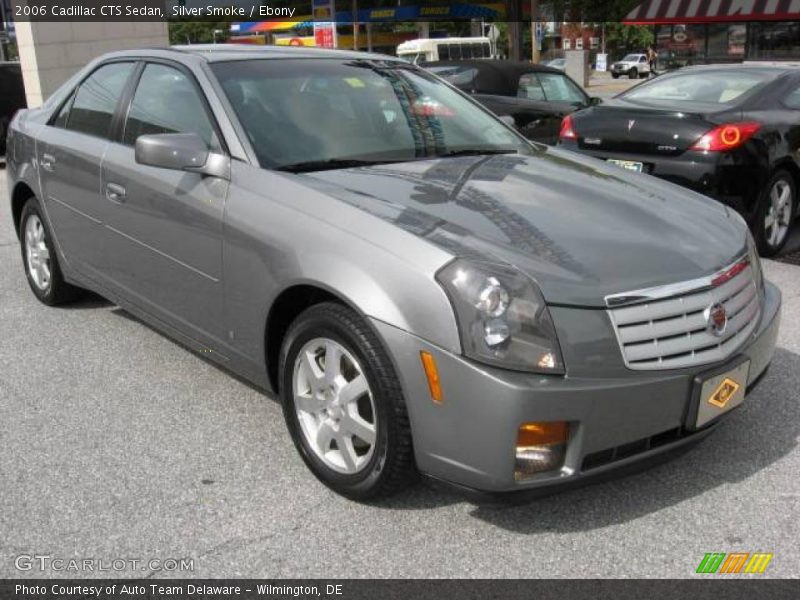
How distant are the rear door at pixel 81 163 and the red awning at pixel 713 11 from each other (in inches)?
717

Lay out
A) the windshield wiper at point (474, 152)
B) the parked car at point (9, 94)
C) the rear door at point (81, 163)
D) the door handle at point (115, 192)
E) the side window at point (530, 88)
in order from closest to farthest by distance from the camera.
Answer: the windshield wiper at point (474, 152) < the door handle at point (115, 192) < the rear door at point (81, 163) < the side window at point (530, 88) < the parked car at point (9, 94)

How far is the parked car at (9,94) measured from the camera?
1470cm

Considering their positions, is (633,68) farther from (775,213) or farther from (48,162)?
(48,162)

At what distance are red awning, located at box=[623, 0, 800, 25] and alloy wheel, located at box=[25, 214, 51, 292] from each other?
18293 millimetres

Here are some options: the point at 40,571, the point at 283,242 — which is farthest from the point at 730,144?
the point at 40,571

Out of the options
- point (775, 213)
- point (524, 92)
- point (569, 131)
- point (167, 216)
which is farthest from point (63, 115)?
point (524, 92)

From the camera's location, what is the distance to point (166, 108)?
396 centimetres

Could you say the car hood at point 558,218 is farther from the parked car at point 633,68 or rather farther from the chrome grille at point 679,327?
the parked car at point 633,68

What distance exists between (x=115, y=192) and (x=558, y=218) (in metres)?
2.21

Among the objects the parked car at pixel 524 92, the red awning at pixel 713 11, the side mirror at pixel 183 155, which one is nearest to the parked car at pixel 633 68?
the red awning at pixel 713 11

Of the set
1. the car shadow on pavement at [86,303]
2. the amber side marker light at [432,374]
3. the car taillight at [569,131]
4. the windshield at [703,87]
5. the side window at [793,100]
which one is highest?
the windshield at [703,87]

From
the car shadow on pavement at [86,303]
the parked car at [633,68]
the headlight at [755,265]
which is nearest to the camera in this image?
the headlight at [755,265]

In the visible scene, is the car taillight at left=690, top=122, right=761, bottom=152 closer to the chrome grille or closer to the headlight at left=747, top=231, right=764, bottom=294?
the headlight at left=747, top=231, right=764, bottom=294

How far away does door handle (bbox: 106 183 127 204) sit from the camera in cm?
404
